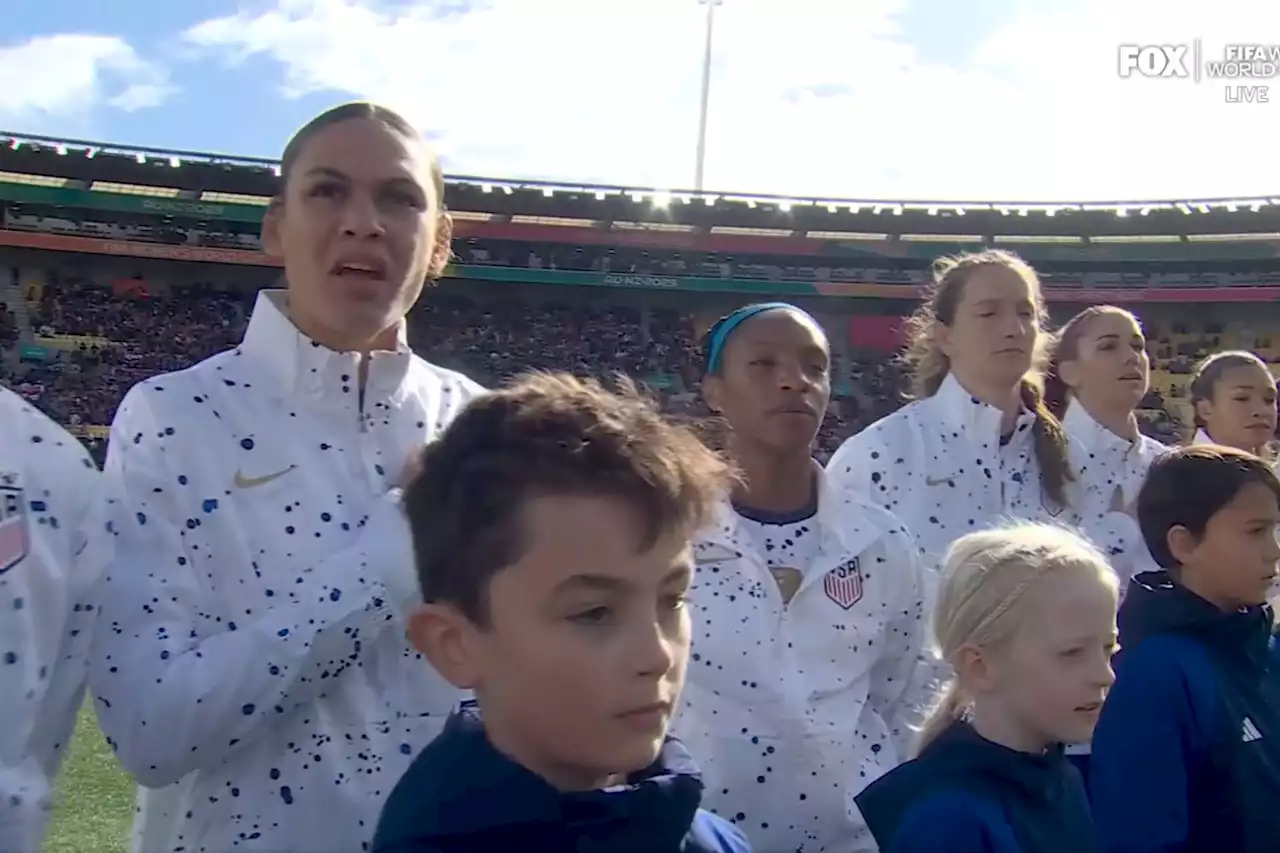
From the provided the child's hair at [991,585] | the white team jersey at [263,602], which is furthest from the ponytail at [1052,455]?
the white team jersey at [263,602]

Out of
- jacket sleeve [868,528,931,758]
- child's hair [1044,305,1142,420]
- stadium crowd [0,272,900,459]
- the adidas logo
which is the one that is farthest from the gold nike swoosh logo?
stadium crowd [0,272,900,459]

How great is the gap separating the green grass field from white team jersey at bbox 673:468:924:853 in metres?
2.94

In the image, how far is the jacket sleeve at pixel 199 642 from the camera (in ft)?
4.87

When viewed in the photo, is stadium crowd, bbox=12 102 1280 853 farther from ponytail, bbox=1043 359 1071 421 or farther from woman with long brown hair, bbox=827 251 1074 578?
ponytail, bbox=1043 359 1071 421

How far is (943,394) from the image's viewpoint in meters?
3.19

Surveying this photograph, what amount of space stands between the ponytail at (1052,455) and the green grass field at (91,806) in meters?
3.46

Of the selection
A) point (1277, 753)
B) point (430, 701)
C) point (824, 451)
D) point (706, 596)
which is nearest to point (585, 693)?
point (430, 701)

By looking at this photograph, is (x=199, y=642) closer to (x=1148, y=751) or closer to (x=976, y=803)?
(x=976, y=803)

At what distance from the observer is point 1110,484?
357 cm

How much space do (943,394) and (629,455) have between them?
2.08m

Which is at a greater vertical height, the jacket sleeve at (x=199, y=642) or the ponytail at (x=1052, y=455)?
the ponytail at (x=1052, y=455)

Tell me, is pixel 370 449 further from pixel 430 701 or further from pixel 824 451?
pixel 824 451

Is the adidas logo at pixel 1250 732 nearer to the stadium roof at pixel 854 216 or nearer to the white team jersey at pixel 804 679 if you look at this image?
the white team jersey at pixel 804 679

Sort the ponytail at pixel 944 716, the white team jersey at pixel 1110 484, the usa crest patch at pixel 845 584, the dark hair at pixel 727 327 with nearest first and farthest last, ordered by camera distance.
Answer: the ponytail at pixel 944 716, the usa crest patch at pixel 845 584, the dark hair at pixel 727 327, the white team jersey at pixel 1110 484
